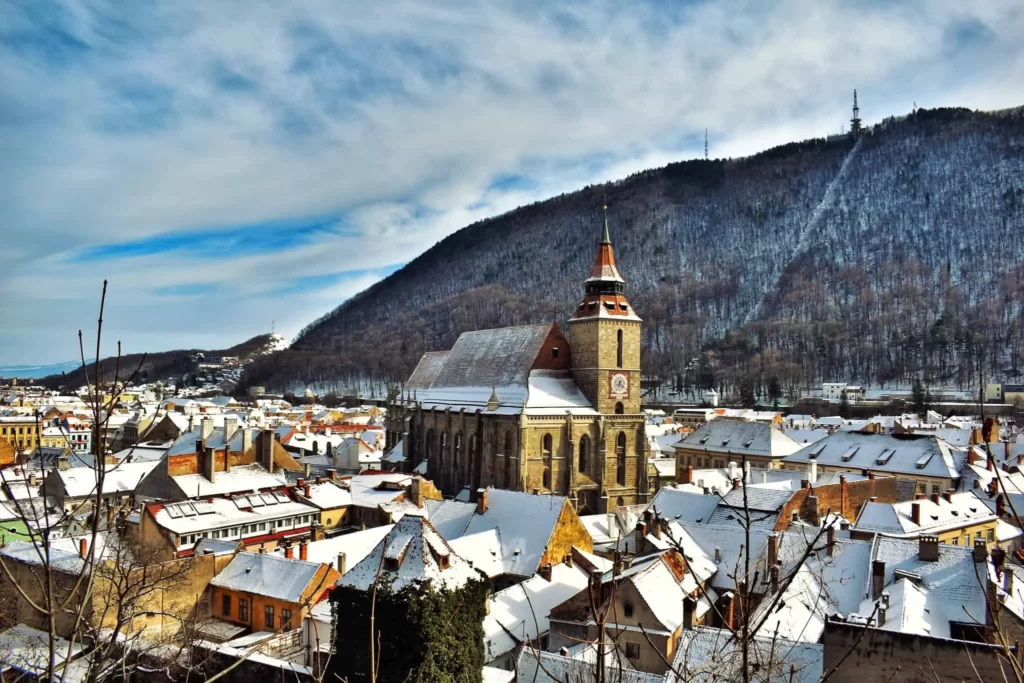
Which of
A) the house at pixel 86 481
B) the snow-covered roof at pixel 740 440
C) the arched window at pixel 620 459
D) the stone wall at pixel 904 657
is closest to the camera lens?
the stone wall at pixel 904 657

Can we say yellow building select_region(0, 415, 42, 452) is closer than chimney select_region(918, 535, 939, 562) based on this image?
No

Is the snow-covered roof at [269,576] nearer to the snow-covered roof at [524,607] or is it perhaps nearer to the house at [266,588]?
the house at [266,588]

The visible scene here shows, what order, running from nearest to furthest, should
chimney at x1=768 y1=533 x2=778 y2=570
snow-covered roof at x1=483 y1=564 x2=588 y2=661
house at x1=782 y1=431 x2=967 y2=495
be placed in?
snow-covered roof at x1=483 y1=564 x2=588 y2=661
chimney at x1=768 y1=533 x2=778 y2=570
house at x1=782 y1=431 x2=967 y2=495

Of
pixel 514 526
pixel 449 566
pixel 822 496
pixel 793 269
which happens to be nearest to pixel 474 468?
pixel 514 526

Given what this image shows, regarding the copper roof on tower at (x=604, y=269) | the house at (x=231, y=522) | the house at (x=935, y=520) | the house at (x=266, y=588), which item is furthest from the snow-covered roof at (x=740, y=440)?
the house at (x=266, y=588)

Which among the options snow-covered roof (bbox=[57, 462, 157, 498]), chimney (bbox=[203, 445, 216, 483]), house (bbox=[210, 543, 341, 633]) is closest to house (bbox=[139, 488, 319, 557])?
house (bbox=[210, 543, 341, 633])

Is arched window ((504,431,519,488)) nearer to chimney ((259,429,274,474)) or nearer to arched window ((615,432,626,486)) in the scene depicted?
arched window ((615,432,626,486))

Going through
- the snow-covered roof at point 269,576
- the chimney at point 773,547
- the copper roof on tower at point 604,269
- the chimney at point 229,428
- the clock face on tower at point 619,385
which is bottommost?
the snow-covered roof at point 269,576

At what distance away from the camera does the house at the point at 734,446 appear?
193 ft

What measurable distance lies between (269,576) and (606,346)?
27907mm

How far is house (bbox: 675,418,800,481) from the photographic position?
5888 cm

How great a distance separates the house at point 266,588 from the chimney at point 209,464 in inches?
513

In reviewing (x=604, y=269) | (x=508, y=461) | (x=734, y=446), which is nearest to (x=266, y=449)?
(x=508, y=461)

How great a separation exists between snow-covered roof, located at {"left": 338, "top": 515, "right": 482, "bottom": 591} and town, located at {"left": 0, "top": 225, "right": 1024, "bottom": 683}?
8 cm
